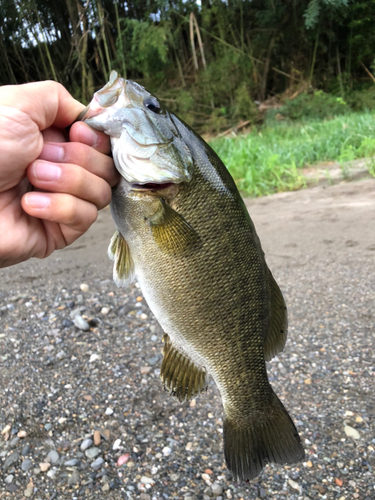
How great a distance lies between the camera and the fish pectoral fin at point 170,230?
1170 mm

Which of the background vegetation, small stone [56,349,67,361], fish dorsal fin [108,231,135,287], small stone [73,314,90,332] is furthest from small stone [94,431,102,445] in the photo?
the background vegetation

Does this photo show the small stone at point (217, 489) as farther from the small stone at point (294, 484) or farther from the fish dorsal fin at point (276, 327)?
the fish dorsal fin at point (276, 327)

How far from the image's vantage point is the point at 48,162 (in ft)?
3.87

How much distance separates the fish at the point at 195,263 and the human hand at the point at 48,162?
63 mm

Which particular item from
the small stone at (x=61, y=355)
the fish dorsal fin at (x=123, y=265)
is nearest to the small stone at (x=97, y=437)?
the small stone at (x=61, y=355)

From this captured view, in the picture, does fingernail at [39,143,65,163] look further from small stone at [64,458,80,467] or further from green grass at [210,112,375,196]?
green grass at [210,112,375,196]

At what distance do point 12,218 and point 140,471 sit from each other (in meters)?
1.40

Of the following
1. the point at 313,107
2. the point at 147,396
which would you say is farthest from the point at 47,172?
the point at 313,107

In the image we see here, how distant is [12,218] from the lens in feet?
→ 4.30

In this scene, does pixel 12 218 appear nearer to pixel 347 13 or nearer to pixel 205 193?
pixel 205 193

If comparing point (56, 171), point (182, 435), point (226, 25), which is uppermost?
point (226, 25)

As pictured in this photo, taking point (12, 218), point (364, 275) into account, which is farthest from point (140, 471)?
point (364, 275)

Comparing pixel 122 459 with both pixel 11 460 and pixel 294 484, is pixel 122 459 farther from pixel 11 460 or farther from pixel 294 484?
pixel 294 484

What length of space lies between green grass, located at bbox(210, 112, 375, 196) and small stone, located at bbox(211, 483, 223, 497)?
4314 mm
